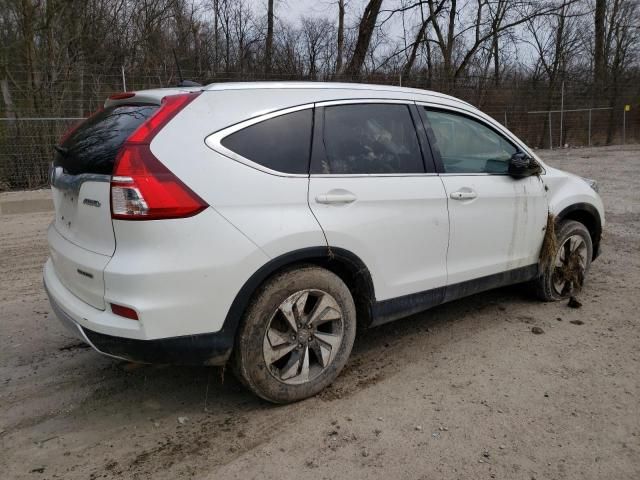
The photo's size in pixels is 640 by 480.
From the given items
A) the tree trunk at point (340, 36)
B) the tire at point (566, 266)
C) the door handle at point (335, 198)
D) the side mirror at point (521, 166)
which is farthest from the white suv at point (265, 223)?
the tree trunk at point (340, 36)

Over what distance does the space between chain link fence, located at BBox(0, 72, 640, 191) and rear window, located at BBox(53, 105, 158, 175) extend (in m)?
8.66

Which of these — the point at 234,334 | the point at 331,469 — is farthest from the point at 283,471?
the point at 234,334

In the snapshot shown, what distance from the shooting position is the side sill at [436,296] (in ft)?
11.3

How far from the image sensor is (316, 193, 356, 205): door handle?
303 centimetres

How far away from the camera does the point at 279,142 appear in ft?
9.78

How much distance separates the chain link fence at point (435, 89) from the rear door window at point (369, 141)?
9.26 meters

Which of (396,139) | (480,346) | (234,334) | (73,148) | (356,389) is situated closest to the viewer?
(234,334)

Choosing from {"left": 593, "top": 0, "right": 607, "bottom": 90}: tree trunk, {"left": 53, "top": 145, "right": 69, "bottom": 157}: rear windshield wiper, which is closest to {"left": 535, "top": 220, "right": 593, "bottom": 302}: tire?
{"left": 53, "top": 145, "right": 69, "bottom": 157}: rear windshield wiper

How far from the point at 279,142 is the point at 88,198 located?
40.8 inches

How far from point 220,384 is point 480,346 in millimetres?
1873

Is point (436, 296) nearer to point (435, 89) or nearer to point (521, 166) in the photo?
point (521, 166)

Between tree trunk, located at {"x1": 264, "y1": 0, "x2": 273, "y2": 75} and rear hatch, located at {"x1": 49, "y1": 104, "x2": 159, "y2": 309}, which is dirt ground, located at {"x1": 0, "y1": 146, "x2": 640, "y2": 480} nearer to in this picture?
rear hatch, located at {"x1": 49, "y1": 104, "x2": 159, "y2": 309}

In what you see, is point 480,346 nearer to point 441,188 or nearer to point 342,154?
point 441,188

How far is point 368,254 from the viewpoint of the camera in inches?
127
